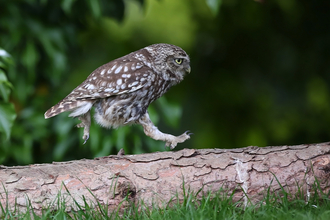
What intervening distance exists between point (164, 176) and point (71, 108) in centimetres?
101

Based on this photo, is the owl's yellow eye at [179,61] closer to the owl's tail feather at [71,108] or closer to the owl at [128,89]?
the owl at [128,89]

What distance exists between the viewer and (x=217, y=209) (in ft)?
8.55

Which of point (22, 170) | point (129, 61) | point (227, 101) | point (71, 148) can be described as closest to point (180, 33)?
point (227, 101)

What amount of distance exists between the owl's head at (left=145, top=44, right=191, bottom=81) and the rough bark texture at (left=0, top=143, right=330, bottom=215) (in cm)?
96

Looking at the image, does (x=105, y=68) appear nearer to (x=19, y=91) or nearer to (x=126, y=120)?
(x=126, y=120)

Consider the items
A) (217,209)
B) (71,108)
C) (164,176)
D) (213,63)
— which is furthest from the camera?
(213,63)

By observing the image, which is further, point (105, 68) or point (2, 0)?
point (2, 0)

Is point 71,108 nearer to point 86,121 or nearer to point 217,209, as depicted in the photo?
point 86,121

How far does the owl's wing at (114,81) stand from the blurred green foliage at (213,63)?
742mm

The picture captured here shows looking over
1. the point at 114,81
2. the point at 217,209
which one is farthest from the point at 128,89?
the point at 217,209

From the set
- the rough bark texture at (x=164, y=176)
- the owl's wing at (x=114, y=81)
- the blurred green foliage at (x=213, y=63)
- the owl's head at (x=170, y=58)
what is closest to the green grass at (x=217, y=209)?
the rough bark texture at (x=164, y=176)

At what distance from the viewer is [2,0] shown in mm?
4066

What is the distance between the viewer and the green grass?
2443 mm

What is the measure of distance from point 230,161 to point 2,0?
8.61 ft
